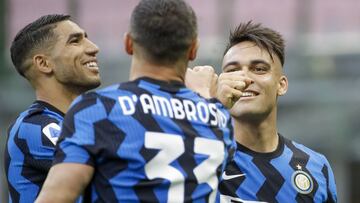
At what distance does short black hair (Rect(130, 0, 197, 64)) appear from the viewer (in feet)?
11.9

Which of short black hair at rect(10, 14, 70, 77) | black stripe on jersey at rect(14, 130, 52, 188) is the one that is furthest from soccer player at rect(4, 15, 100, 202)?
black stripe on jersey at rect(14, 130, 52, 188)

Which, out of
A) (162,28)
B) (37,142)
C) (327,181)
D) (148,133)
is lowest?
(327,181)

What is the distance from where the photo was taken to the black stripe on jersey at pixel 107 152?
3525mm

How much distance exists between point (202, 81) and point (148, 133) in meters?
0.58

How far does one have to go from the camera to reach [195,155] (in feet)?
12.1

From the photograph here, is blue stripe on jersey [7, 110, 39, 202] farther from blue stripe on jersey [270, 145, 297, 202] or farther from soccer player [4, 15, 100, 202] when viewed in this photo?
blue stripe on jersey [270, 145, 297, 202]

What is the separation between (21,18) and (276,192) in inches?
452

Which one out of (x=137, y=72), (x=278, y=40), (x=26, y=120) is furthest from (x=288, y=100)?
(x=137, y=72)

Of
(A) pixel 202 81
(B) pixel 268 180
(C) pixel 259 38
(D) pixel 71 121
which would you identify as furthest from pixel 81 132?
(C) pixel 259 38

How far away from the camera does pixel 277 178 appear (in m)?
5.20

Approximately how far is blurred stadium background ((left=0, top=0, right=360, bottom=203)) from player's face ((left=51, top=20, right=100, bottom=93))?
7.70 metres

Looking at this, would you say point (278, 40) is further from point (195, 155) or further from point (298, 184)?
point (195, 155)

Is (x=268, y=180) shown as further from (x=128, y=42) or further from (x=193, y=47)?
(x=128, y=42)

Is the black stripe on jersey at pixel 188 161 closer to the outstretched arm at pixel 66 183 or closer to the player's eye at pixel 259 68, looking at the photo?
the outstretched arm at pixel 66 183
